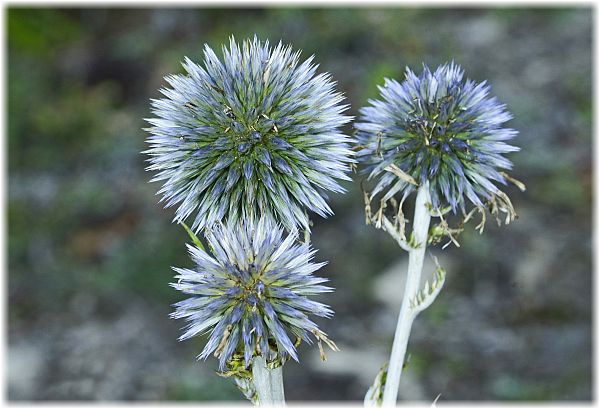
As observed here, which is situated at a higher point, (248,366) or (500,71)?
(500,71)

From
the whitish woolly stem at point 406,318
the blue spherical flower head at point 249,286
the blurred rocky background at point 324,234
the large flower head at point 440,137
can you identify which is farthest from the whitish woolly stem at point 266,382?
the blurred rocky background at point 324,234

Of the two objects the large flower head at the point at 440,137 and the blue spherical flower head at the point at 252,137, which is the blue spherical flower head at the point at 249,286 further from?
the large flower head at the point at 440,137

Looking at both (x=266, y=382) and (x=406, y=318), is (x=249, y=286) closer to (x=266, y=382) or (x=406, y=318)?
(x=266, y=382)

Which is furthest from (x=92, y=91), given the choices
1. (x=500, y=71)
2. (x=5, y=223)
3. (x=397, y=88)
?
(x=397, y=88)

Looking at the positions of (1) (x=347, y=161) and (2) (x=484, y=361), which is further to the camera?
(2) (x=484, y=361)

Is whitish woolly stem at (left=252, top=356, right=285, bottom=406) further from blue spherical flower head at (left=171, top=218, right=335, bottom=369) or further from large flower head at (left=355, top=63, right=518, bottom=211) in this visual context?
large flower head at (left=355, top=63, right=518, bottom=211)

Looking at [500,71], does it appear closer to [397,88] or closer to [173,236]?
[173,236]
